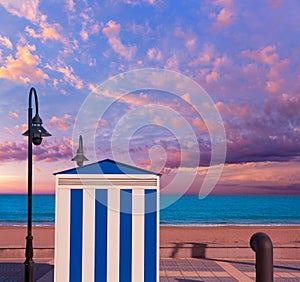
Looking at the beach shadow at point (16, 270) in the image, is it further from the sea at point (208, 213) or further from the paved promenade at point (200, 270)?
the sea at point (208, 213)

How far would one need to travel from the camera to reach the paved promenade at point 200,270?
9922mm

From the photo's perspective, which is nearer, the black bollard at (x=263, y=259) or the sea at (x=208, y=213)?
the black bollard at (x=263, y=259)

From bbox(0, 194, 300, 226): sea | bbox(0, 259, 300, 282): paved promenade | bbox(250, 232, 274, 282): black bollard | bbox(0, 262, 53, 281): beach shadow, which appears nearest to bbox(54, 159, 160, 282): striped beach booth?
bbox(250, 232, 274, 282): black bollard

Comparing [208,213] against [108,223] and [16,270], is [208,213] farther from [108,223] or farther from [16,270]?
[108,223]

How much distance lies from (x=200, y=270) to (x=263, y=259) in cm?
665

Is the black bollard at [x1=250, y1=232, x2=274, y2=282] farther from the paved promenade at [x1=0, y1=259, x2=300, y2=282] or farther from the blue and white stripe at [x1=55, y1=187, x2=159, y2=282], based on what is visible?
the paved promenade at [x1=0, y1=259, x2=300, y2=282]

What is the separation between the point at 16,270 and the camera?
10.9 m

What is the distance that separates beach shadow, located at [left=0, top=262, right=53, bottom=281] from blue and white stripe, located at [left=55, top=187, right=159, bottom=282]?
5453 mm

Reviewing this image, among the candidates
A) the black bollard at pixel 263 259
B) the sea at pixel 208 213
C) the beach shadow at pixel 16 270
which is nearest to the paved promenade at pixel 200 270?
the beach shadow at pixel 16 270

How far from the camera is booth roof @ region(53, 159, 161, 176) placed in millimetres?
4742

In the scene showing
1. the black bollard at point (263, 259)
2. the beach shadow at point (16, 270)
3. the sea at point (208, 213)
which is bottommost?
the sea at point (208, 213)

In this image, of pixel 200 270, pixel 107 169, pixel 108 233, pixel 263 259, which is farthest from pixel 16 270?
pixel 263 259

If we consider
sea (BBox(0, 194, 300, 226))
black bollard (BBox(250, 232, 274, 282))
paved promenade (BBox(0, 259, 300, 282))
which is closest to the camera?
black bollard (BBox(250, 232, 274, 282))

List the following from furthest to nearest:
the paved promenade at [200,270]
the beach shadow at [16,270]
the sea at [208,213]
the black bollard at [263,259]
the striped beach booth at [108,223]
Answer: the sea at [208,213] < the beach shadow at [16,270] < the paved promenade at [200,270] < the striped beach booth at [108,223] < the black bollard at [263,259]
